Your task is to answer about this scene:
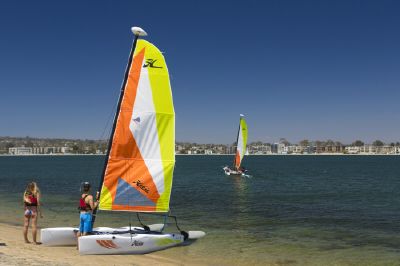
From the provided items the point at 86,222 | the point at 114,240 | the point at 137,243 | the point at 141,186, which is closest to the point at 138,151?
the point at 141,186

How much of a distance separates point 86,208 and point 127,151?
209 cm

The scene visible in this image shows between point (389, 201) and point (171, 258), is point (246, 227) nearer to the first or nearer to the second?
point (171, 258)

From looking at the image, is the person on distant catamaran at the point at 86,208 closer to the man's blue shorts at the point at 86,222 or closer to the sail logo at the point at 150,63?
the man's blue shorts at the point at 86,222

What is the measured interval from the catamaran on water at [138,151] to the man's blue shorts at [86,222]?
0.43 m

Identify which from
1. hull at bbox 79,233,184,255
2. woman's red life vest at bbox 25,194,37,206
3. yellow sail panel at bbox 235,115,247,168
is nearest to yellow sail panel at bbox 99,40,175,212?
hull at bbox 79,233,184,255

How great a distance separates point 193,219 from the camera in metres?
24.5

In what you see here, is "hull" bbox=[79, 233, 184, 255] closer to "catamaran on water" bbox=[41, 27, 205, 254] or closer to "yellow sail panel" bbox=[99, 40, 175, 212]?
"catamaran on water" bbox=[41, 27, 205, 254]

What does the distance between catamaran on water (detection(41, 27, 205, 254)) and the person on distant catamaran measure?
33 centimetres

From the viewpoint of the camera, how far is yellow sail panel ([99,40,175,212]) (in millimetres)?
13625

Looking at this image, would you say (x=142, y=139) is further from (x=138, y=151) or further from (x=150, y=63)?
(x=150, y=63)

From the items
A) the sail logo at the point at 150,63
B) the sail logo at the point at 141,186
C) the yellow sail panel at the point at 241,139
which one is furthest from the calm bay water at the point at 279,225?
the yellow sail panel at the point at 241,139

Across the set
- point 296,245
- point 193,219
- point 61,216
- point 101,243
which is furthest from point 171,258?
point 61,216

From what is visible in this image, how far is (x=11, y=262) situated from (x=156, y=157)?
4.96 m

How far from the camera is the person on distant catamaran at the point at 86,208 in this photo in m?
13.6
